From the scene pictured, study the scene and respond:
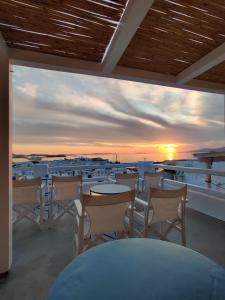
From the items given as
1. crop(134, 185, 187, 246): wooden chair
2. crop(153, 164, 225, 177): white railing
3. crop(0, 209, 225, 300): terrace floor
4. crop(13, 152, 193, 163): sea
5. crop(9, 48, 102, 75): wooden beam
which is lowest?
crop(0, 209, 225, 300): terrace floor

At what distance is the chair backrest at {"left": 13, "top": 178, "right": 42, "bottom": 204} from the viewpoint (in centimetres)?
309

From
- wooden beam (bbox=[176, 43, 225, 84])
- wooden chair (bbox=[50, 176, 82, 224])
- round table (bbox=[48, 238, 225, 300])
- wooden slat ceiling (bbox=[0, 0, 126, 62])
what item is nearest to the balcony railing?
wooden chair (bbox=[50, 176, 82, 224])

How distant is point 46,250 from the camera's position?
8.93ft

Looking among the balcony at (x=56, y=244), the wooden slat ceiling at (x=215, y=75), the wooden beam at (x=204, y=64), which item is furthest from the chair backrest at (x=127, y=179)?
the wooden slat ceiling at (x=215, y=75)

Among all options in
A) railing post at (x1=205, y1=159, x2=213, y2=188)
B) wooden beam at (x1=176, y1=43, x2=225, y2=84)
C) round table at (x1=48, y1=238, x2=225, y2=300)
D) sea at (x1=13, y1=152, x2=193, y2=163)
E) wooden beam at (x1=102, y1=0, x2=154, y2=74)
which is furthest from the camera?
sea at (x1=13, y1=152, x2=193, y2=163)

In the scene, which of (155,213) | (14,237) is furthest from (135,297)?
(14,237)

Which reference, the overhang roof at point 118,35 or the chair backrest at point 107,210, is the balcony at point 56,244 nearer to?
the chair backrest at point 107,210

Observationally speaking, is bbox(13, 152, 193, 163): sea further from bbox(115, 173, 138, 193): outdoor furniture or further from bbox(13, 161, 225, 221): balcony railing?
bbox(115, 173, 138, 193): outdoor furniture

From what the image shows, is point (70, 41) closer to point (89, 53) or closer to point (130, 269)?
point (89, 53)

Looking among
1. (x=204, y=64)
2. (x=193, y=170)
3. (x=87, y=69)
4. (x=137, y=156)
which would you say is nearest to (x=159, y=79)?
(x=204, y=64)

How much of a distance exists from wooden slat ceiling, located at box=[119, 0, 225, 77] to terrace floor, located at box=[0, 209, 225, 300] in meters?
2.72

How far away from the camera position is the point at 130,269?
38.8 inches

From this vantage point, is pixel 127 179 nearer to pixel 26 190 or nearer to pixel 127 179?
pixel 127 179

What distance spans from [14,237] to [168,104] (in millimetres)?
5045
